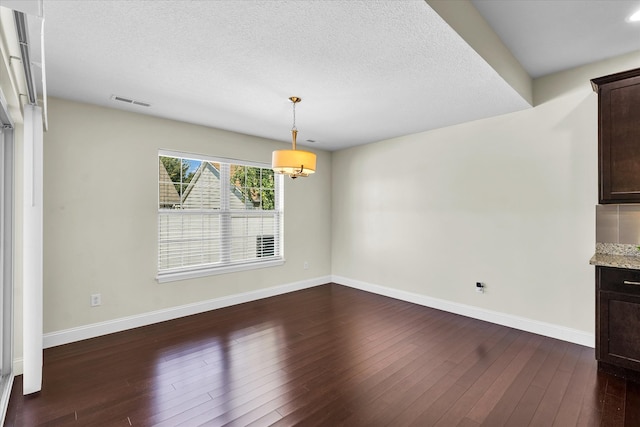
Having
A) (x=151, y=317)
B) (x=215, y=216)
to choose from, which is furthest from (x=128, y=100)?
(x=151, y=317)

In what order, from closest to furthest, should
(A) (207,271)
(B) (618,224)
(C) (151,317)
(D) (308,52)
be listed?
(D) (308,52) < (B) (618,224) < (C) (151,317) < (A) (207,271)

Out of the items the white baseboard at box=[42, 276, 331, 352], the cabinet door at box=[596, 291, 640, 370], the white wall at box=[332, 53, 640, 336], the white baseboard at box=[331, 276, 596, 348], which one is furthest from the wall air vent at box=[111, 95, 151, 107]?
the cabinet door at box=[596, 291, 640, 370]

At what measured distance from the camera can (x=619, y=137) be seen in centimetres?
258

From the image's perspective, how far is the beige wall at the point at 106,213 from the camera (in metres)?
3.11

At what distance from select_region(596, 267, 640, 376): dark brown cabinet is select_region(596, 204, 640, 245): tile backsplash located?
0.59m

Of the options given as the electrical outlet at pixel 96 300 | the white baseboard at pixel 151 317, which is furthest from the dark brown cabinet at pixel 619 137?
the electrical outlet at pixel 96 300

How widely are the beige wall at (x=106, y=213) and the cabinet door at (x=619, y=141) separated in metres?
4.23

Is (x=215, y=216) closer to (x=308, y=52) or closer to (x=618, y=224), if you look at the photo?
(x=308, y=52)

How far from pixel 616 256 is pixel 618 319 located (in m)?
0.64

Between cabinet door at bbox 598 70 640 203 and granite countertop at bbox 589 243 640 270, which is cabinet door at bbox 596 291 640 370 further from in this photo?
cabinet door at bbox 598 70 640 203

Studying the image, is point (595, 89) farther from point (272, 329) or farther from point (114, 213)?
point (114, 213)

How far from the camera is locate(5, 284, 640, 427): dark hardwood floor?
2.03 meters

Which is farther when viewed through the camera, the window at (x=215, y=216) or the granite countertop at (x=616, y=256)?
the window at (x=215, y=216)

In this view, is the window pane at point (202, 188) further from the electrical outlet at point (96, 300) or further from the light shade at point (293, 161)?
the light shade at point (293, 161)
